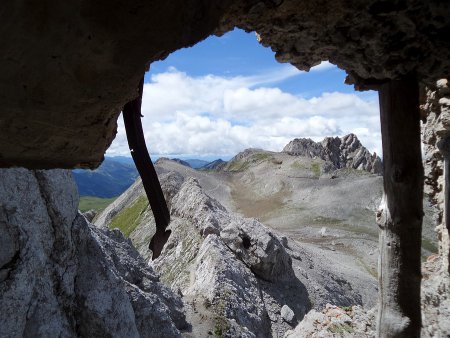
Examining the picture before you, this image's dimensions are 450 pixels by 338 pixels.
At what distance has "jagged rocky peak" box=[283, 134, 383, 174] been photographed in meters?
99.4

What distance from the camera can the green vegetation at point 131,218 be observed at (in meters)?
38.2

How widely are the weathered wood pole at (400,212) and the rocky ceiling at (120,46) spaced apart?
461 mm

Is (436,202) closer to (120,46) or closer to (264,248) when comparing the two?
(120,46)

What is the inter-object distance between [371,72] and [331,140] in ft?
353

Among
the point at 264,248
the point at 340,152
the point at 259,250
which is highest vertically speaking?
the point at 340,152

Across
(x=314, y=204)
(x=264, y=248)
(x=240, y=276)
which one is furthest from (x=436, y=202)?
(x=314, y=204)

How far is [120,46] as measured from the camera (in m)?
3.23

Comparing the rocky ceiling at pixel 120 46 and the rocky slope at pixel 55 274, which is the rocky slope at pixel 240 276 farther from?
the rocky ceiling at pixel 120 46

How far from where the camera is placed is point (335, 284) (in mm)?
27422

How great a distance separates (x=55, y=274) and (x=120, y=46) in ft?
31.3

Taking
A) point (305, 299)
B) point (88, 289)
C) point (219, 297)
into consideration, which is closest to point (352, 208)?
point (305, 299)

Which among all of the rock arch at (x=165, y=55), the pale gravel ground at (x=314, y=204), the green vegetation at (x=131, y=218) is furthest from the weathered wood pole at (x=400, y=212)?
the green vegetation at (x=131, y=218)

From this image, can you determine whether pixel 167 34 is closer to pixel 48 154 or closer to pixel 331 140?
pixel 48 154

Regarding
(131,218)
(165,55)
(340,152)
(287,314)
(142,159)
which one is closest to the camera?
(165,55)
